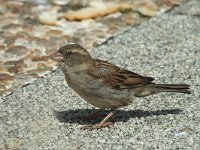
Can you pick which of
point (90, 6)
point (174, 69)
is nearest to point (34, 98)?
point (174, 69)

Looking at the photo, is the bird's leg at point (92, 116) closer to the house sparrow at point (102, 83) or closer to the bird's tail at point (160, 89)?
the house sparrow at point (102, 83)

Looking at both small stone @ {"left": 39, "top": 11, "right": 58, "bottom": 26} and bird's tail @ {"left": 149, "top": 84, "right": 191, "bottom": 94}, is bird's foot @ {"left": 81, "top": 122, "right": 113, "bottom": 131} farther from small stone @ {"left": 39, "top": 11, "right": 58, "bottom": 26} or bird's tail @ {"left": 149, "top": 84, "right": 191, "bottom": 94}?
small stone @ {"left": 39, "top": 11, "right": 58, "bottom": 26}

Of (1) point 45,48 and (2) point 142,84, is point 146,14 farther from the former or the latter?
(2) point 142,84

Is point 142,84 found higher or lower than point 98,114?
higher

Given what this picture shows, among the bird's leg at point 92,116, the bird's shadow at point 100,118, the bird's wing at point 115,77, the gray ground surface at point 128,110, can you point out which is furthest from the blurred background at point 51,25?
the bird's wing at point 115,77

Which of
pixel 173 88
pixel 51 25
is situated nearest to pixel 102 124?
pixel 173 88

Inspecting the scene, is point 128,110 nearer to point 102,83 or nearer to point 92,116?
point 92,116

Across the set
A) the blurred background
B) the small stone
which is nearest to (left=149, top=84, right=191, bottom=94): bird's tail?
the blurred background

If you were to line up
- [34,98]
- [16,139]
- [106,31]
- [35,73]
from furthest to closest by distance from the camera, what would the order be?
[106,31], [35,73], [34,98], [16,139]
